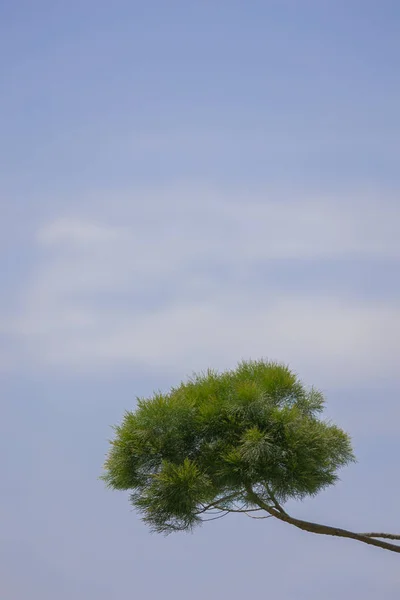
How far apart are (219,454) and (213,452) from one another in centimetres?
9

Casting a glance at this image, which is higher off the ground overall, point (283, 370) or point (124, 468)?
point (283, 370)

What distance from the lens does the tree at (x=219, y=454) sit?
1089 cm

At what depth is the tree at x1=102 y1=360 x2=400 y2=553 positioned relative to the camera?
10.9 meters

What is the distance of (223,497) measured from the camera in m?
11.4

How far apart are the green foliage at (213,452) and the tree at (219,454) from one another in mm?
12

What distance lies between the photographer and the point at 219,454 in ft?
36.2

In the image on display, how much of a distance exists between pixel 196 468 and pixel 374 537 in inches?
108

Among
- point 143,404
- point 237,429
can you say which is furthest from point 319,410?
point 143,404

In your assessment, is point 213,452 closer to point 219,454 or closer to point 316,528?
point 219,454

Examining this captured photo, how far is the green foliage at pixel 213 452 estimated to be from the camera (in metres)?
10.9

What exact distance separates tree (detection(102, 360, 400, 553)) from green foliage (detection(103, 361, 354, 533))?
12mm

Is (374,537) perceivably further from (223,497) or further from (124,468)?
(124,468)

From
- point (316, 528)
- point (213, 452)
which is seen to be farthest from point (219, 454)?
point (316, 528)

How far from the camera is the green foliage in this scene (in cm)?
1088
